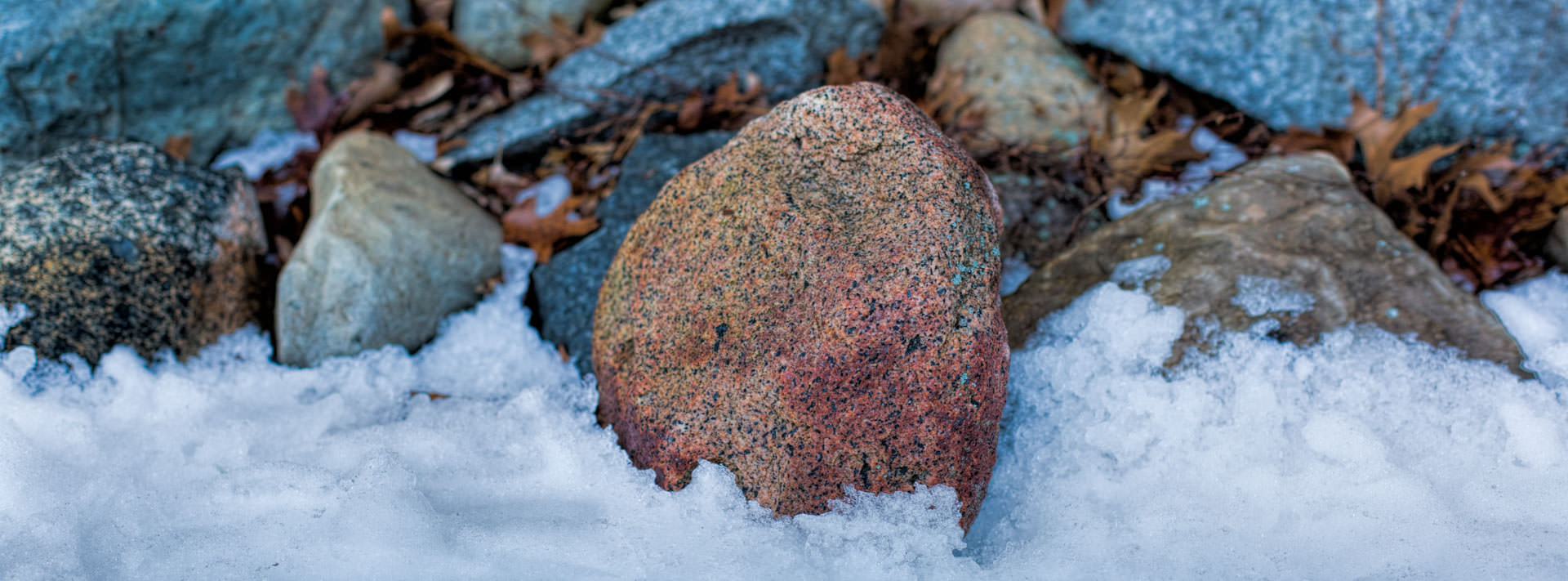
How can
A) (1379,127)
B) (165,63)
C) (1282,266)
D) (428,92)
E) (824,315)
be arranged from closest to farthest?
(824,315) < (1282,266) < (1379,127) < (165,63) < (428,92)

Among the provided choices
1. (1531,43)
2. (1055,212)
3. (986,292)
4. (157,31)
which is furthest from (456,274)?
(1531,43)

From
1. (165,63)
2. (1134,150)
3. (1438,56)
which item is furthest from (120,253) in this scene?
(1438,56)

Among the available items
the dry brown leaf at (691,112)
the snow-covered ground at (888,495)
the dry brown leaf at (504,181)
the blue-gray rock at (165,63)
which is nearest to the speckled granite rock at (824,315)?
the snow-covered ground at (888,495)

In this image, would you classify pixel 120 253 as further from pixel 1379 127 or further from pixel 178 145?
pixel 1379 127

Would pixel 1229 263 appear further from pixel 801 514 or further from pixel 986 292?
pixel 801 514

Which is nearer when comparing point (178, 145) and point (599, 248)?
point (599, 248)

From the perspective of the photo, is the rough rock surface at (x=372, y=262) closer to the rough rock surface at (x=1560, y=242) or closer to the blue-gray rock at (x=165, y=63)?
the blue-gray rock at (x=165, y=63)

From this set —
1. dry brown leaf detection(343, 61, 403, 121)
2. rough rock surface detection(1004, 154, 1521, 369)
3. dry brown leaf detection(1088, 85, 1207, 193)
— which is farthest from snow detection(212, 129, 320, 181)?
dry brown leaf detection(1088, 85, 1207, 193)
